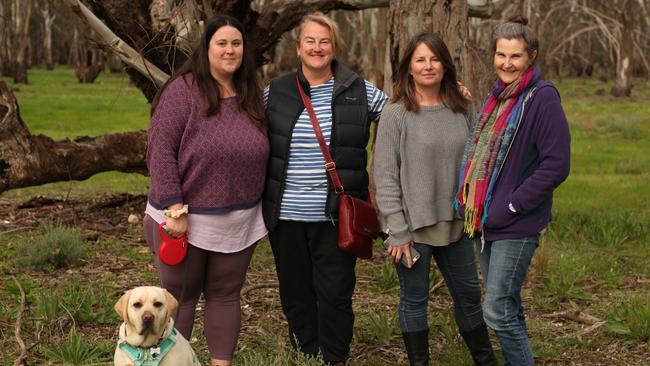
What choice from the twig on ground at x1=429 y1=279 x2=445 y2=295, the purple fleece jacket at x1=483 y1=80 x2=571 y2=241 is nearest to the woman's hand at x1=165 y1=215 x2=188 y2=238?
the purple fleece jacket at x1=483 y1=80 x2=571 y2=241

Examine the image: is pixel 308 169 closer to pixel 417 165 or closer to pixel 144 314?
pixel 417 165

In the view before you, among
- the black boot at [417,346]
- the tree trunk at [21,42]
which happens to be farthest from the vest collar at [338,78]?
the tree trunk at [21,42]

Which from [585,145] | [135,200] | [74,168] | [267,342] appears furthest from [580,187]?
[267,342]

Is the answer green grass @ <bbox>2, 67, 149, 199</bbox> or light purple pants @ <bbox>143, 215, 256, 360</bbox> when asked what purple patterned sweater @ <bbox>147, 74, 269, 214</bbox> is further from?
green grass @ <bbox>2, 67, 149, 199</bbox>

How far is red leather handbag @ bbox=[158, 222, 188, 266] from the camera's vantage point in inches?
169

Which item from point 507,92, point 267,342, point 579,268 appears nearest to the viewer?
point 507,92

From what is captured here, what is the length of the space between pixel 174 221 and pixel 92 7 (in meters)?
5.02

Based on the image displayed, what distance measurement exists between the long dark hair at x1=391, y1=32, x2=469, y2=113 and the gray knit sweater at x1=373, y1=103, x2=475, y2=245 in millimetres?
39

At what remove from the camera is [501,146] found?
4.09m

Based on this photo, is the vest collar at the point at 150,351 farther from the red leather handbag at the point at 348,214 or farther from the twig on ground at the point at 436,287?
the twig on ground at the point at 436,287

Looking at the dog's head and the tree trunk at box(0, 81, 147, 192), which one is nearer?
the dog's head

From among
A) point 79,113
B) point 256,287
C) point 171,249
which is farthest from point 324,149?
point 79,113

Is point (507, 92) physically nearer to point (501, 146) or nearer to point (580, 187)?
point (501, 146)

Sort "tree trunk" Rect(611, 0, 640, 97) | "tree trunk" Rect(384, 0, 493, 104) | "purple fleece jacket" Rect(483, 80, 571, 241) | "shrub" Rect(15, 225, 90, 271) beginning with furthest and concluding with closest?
"tree trunk" Rect(611, 0, 640, 97)
"shrub" Rect(15, 225, 90, 271)
"tree trunk" Rect(384, 0, 493, 104)
"purple fleece jacket" Rect(483, 80, 571, 241)
